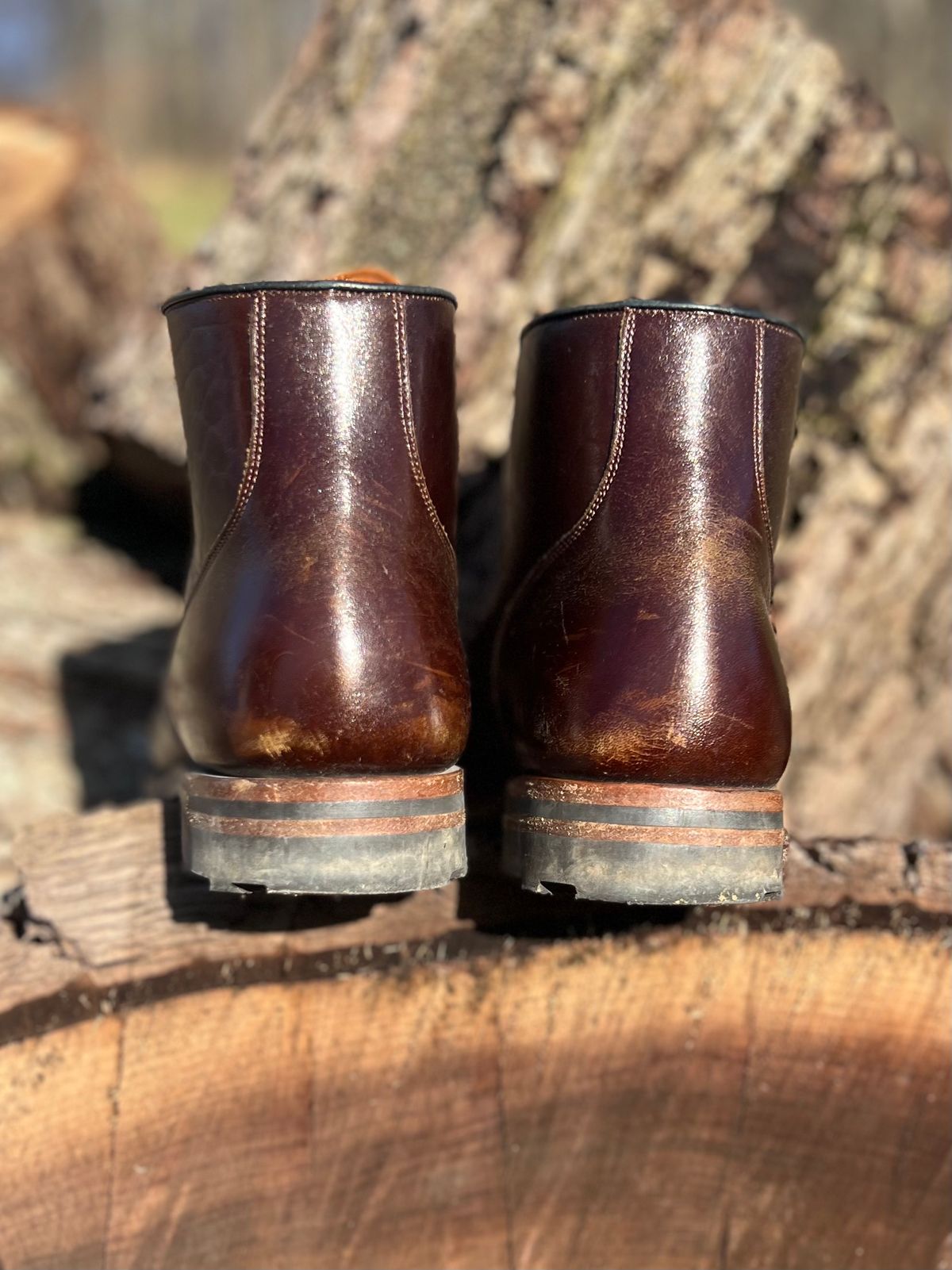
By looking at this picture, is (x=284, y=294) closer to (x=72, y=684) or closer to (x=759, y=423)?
(x=759, y=423)

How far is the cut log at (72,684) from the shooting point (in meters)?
2.88

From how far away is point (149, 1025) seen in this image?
160 centimetres

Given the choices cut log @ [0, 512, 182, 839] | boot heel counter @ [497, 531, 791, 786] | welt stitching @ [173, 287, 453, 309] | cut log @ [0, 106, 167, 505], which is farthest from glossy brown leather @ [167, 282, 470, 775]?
cut log @ [0, 106, 167, 505]

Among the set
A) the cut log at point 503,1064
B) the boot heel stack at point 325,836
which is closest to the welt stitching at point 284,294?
the boot heel stack at point 325,836

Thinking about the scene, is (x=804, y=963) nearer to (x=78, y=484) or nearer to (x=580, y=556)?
(x=580, y=556)

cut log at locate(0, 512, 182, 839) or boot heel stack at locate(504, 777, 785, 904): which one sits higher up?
boot heel stack at locate(504, 777, 785, 904)

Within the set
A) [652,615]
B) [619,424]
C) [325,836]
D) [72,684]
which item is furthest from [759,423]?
[72,684]

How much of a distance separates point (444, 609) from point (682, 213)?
1367 mm

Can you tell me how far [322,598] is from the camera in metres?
1.55

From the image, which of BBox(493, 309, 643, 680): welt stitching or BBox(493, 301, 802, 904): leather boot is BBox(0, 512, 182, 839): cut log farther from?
BBox(493, 309, 643, 680): welt stitching

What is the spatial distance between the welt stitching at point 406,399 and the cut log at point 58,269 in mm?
2268

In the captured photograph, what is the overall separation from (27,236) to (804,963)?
3.39 m

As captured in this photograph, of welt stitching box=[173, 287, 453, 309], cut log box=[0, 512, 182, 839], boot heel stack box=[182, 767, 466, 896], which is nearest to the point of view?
boot heel stack box=[182, 767, 466, 896]

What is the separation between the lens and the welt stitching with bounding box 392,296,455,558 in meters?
1.62
